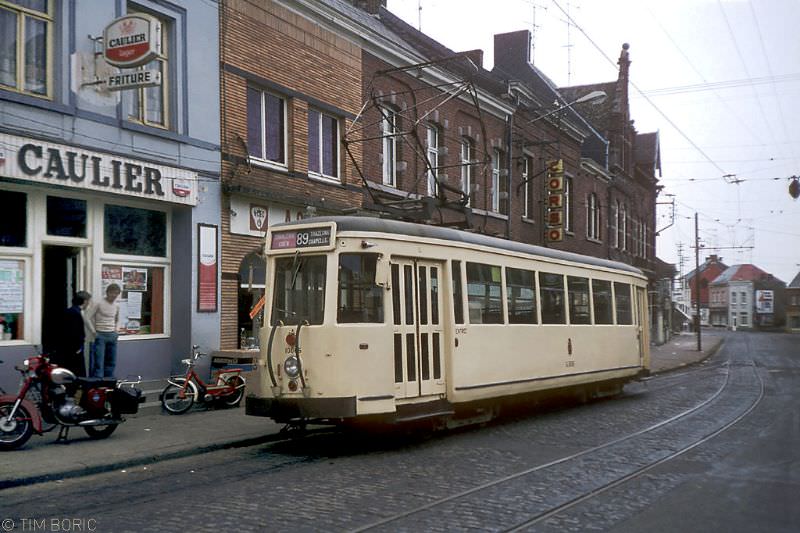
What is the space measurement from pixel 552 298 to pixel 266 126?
6872mm

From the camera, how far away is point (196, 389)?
1311cm

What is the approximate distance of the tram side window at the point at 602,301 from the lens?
16125 millimetres

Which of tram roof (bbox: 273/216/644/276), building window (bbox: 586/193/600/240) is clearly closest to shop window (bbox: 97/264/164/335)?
tram roof (bbox: 273/216/644/276)

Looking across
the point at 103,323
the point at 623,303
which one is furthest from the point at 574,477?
the point at 623,303

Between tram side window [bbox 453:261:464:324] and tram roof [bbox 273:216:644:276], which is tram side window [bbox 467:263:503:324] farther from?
tram roof [bbox 273:216:644:276]

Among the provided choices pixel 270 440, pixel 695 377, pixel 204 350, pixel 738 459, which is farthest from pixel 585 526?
pixel 695 377

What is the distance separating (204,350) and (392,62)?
981 centimetres

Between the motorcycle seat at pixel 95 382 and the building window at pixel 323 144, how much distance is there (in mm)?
8407

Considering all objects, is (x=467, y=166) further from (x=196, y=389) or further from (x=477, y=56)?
(x=196, y=389)

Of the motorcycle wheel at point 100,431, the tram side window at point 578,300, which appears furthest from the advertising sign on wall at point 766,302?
the motorcycle wheel at point 100,431

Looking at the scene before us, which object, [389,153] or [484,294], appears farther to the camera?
[389,153]

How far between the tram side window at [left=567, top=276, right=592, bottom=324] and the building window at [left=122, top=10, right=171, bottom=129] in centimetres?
787

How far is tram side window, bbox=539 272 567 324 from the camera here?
45.5ft

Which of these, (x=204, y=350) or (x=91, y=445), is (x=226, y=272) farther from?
(x=91, y=445)
